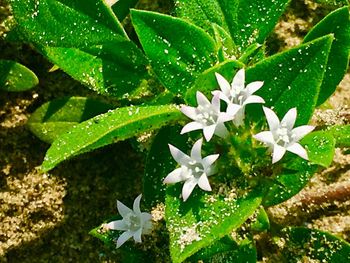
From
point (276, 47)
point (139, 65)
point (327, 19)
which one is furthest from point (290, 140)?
point (276, 47)

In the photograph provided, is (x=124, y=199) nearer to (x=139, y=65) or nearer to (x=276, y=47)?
(x=139, y=65)

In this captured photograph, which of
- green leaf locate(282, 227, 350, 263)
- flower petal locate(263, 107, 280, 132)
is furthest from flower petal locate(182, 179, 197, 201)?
green leaf locate(282, 227, 350, 263)

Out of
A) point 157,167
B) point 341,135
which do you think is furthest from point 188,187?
point 341,135

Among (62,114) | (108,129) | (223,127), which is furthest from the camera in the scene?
(62,114)

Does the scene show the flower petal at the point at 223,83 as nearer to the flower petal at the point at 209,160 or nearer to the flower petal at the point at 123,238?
the flower petal at the point at 209,160

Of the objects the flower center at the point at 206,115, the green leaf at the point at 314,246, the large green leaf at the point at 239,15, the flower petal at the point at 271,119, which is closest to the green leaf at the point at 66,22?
the large green leaf at the point at 239,15

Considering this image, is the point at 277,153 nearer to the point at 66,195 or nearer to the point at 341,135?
the point at 341,135

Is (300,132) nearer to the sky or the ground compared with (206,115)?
nearer to the ground
